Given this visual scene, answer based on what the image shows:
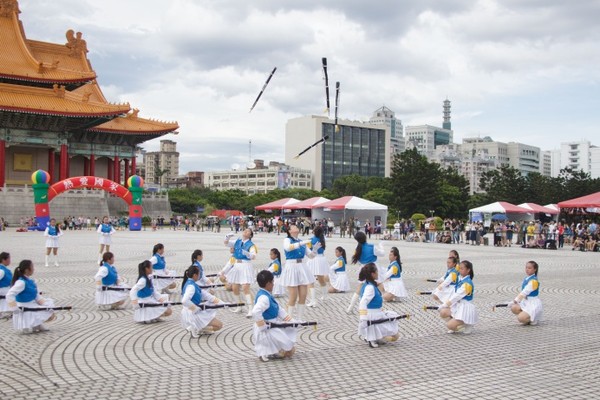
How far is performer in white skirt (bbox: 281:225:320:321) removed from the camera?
35.4 ft

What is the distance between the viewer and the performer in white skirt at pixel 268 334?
783cm

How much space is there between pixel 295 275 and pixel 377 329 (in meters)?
2.63

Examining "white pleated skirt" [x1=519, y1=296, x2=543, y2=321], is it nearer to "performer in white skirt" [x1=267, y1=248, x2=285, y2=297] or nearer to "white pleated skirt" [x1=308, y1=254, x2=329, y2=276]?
"performer in white skirt" [x1=267, y1=248, x2=285, y2=297]

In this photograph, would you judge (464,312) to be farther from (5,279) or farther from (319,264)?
(5,279)

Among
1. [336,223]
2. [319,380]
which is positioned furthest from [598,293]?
[336,223]

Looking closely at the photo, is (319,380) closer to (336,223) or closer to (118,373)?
(118,373)

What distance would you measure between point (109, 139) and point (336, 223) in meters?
25.6

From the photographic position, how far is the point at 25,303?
945 centimetres

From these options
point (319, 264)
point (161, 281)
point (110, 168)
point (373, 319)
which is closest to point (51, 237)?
point (161, 281)

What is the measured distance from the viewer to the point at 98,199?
51719 millimetres

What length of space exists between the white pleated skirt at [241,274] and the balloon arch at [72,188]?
31985mm

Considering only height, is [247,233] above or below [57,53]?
below

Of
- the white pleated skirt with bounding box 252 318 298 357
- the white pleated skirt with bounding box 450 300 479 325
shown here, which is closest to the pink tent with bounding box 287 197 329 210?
the white pleated skirt with bounding box 450 300 479 325

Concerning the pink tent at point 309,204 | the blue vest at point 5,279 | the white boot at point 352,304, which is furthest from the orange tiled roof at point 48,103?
the white boot at point 352,304
